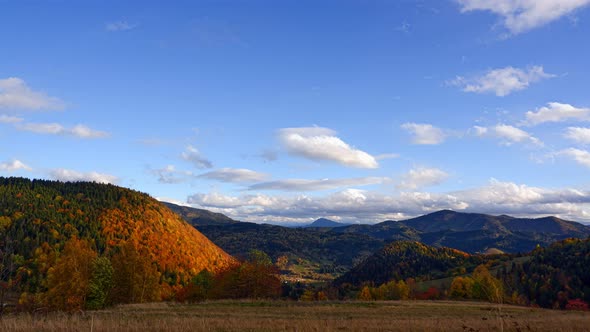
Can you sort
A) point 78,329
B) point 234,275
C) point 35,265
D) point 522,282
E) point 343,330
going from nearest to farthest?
point 78,329, point 343,330, point 234,275, point 35,265, point 522,282

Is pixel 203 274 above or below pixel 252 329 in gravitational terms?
below

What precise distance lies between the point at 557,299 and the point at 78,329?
20938 centimetres

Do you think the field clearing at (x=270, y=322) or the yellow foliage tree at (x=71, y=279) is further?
the yellow foliage tree at (x=71, y=279)

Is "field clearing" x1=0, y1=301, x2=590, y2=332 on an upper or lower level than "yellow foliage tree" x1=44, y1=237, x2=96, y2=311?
upper

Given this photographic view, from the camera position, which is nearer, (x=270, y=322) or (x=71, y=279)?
(x=270, y=322)

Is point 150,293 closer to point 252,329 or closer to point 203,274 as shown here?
point 203,274

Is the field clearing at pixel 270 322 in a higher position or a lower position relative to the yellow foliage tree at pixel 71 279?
higher

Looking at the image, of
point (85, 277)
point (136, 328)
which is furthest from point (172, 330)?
point (85, 277)

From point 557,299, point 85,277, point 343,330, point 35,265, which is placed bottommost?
point 557,299

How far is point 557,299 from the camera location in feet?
554

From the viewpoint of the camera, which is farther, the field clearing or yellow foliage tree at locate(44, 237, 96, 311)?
yellow foliage tree at locate(44, 237, 96, 311)

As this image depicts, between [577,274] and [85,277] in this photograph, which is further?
[577,274]

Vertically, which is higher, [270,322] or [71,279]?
[270,322]

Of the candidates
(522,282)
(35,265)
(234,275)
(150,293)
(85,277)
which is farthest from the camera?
(522,282)
